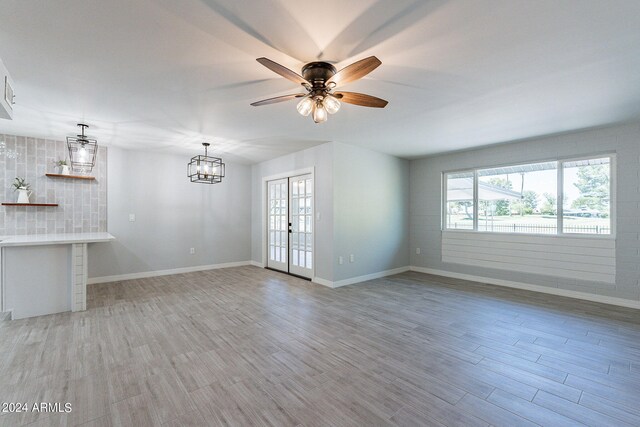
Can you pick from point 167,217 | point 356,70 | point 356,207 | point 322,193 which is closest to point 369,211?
point 356,207

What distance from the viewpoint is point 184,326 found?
321cm

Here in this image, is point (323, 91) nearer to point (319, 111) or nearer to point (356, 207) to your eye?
point (319, 111)

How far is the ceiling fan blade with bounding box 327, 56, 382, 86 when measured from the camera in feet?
6.09

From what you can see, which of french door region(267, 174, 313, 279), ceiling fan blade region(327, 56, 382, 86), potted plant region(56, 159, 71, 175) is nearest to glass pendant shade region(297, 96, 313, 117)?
ceiling fan blade region(327, 56, 382, 86)

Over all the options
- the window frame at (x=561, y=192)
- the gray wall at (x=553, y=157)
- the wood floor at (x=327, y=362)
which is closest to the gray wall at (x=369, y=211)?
the gray wall at (x=553, y=157)

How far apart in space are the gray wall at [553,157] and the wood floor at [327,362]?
589 mm

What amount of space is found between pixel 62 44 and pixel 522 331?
5006 millimetres

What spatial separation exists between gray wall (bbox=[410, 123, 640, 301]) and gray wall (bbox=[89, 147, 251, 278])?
426cm

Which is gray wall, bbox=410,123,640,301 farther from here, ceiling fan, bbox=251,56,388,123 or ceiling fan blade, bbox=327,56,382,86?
ceiling fan blade, bbox=327,56,382,86

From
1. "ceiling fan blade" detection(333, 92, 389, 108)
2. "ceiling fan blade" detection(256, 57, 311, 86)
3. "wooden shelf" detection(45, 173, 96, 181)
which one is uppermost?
"ceiling fan blade" detection(256, 57, 311, 86)

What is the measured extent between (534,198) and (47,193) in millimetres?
8389

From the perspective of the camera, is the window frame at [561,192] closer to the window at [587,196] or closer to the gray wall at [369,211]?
the window at [587,196]

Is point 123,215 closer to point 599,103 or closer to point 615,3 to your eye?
point 615,3

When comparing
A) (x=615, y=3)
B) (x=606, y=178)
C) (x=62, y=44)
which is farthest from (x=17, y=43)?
(x=606, y=178)
